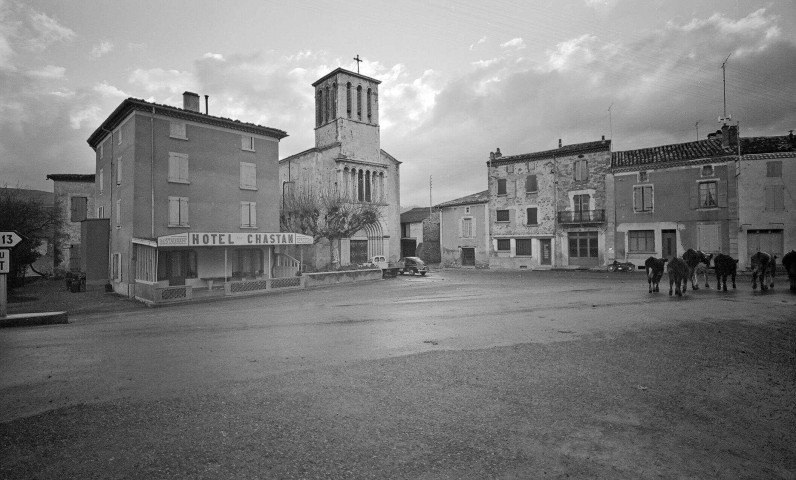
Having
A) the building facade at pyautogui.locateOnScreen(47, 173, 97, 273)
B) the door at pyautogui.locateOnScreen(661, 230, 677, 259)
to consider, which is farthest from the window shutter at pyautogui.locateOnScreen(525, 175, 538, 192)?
the building facade at pyautogui.locateOnScreen(47, 173, 97, 273)

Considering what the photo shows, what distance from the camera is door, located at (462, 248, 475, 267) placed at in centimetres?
4306

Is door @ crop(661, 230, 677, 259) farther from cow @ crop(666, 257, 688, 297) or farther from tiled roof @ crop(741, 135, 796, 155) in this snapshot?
cow @ crop(666, 257, 688, 297)

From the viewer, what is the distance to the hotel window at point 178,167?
23.4 metres

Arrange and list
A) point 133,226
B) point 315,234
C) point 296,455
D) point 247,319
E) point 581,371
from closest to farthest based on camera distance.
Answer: point 296,455 → point 581,371 → point 247,319 → point 133,226 → point 315,234

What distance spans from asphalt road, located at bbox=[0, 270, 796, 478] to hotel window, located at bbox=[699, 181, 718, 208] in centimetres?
1931

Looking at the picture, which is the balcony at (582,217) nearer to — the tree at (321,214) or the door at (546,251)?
the door at (546,251)

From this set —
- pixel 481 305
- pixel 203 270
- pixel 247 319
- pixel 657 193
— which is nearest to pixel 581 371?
pixel 481 305

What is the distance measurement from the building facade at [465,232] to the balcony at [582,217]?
7.25m

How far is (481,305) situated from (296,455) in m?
11.4

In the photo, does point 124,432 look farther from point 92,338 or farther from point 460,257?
point 460,257

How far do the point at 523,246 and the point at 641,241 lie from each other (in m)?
9.61

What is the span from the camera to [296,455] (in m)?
4.14

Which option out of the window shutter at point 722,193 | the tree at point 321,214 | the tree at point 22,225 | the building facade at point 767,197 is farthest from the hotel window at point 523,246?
the tree at point 22,225

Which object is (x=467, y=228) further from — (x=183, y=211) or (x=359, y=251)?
(x=183, y=211)
